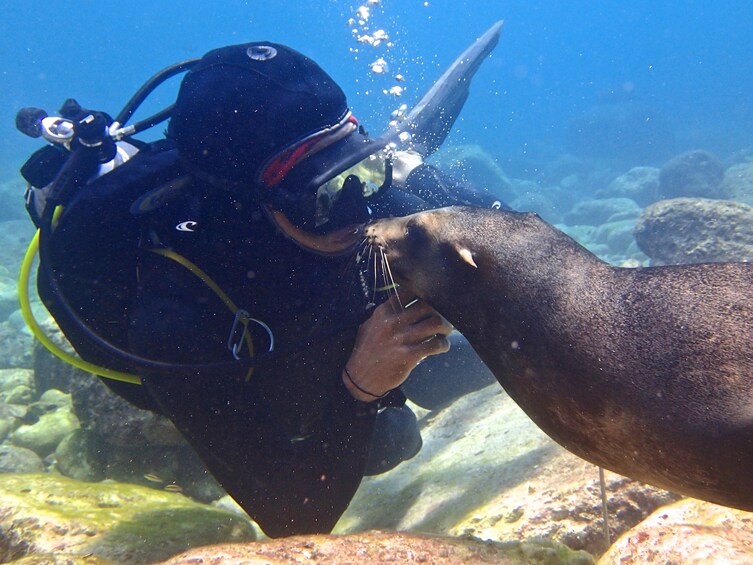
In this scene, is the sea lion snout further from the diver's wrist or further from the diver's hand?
the diver's wrist

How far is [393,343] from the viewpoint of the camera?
2574 millimetres

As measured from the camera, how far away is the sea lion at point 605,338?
1.78 meters

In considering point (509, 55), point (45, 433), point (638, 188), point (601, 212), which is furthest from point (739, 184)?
point (509, 55)

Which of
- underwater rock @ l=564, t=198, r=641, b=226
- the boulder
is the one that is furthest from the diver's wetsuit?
the boulder

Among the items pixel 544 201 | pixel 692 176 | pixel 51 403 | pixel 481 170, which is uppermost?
pixel 481 170

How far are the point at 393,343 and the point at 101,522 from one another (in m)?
2.25

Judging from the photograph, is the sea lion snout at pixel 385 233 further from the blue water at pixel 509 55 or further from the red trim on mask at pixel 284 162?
the blue water at pixel 509 55

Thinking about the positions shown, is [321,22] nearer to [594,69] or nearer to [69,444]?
[594,69]

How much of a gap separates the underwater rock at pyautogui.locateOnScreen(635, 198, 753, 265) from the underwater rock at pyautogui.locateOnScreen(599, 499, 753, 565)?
25.0 feet

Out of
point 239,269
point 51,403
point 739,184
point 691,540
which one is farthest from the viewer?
point 739,184

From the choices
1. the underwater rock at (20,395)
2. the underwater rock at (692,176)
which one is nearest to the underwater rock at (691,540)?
the underwater rock at (20,395)

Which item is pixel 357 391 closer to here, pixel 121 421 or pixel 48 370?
pixel 121 421

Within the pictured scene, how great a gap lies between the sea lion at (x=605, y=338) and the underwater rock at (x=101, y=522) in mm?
2191

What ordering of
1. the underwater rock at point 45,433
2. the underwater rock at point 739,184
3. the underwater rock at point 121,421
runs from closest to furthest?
→ the underwater rock at point 121,421, the underwater rock at point 45,433, the underwater rock at point 739,184
